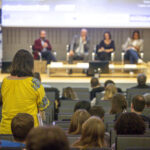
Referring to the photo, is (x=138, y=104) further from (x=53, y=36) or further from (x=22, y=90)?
(x=53, y=36)

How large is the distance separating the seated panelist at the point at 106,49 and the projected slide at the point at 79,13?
3.26ft

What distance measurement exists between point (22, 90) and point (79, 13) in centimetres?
759

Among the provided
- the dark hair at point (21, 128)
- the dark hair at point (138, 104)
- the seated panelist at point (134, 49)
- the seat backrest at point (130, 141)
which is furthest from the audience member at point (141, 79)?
the dark hair at point (21, 128)

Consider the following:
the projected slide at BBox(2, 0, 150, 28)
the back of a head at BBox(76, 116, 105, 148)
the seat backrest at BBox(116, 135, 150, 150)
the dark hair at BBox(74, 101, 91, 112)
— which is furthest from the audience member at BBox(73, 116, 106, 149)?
the projected slide at BBox(2, 0, 150, 28)

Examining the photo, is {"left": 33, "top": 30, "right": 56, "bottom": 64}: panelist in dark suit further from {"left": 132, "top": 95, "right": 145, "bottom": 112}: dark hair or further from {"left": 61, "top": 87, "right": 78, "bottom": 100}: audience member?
{"left": 132, "top": 95, "right": 145, "bottom": 112}: dark hair

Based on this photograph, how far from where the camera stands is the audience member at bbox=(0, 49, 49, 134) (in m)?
2.73

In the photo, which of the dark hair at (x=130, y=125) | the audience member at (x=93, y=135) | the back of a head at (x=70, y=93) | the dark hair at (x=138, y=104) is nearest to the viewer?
the audience member at (x=93, y=135)

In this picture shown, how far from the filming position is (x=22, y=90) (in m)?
2.74

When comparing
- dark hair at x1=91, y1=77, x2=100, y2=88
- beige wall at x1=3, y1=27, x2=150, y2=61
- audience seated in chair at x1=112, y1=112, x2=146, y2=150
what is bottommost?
audience seated in chair at x1=112, y1=112, x2=146, y2=150

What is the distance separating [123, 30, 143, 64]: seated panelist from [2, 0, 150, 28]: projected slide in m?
0.82

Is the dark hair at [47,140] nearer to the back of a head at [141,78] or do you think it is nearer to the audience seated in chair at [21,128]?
the audience seated in chair at [21,128]

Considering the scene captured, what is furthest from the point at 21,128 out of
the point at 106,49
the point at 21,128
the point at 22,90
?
the point at 106,49

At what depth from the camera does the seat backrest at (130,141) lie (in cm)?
231

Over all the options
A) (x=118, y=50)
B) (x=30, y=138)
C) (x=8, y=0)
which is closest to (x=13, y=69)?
(x=30, y=138)
